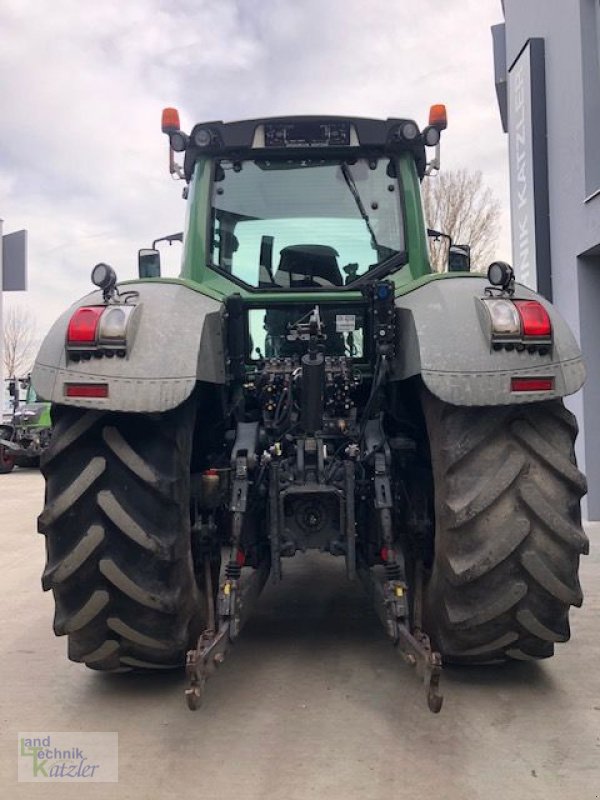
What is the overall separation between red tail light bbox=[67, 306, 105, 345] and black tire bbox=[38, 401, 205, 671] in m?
0.33

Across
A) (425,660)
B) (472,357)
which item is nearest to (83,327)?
(472,357)

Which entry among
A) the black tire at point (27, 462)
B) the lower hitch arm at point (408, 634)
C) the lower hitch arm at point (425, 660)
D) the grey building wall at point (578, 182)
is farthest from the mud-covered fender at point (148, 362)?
the black tire at point (27, 462)

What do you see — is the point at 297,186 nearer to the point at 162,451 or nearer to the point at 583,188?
the point at 162,451

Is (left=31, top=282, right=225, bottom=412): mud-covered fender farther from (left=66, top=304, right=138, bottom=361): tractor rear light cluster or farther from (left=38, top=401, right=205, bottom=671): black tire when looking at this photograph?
(left=38, top=401, right=205, bottom=671): black tire

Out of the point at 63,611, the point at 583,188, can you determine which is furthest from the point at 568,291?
the point at 63,611

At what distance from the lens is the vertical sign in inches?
346

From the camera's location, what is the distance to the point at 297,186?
411 cm

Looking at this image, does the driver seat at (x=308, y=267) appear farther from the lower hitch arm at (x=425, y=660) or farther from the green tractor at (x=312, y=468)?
the lower hitch arm at (x=425, y=660)

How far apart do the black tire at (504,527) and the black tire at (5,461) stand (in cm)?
1465

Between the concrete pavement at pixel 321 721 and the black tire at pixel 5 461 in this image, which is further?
the black tire at pixel 5 461

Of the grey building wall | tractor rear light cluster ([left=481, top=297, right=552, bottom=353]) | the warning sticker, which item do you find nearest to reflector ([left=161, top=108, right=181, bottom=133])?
the warning sticker

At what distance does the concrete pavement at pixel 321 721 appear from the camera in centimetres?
252

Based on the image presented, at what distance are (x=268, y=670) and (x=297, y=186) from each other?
265cm

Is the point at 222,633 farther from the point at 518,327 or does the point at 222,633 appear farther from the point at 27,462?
the point at 27,462
